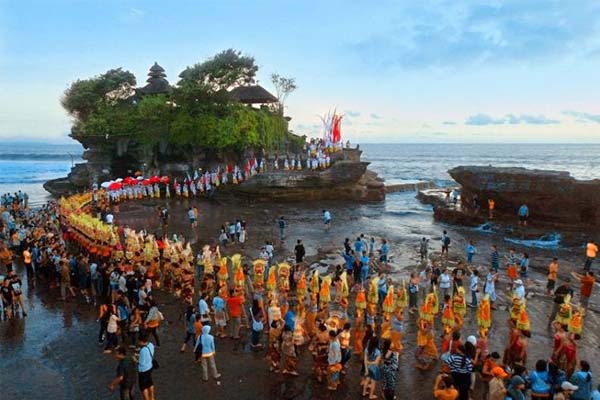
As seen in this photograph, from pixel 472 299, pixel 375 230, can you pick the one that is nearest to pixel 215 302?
pixel 472 299

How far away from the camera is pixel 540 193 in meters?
28.1

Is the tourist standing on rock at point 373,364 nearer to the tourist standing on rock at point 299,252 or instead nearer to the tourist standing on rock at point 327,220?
the tourist standing on rock at point 299,252

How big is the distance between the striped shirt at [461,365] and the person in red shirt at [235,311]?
561 cm

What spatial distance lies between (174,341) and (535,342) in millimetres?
9717

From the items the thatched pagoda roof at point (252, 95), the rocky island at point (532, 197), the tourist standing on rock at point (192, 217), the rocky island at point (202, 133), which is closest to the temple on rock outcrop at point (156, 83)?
the rocky island at point (202, 133)

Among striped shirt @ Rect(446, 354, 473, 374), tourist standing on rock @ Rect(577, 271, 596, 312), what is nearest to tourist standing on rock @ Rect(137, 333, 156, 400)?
striped shirt @ Rect(446, 354, 473, 374)

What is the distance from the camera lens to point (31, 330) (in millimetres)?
12766

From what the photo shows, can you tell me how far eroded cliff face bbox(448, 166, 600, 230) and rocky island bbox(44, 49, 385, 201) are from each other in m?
10.5

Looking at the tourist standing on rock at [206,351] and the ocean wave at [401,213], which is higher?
the tourist standing on rock at [206,351]

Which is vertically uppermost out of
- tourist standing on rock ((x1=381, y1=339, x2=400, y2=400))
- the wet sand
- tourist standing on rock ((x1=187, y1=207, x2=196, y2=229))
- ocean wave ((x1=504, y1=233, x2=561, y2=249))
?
tourist standing on rock ((x1=187, y1=207, x2=196, y2=229))

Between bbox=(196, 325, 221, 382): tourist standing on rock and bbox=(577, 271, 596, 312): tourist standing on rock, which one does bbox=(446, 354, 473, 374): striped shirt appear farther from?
bbox=(577, 271, 596, 312): tourist standing on rock

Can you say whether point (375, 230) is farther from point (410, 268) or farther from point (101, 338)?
point (101, 338)

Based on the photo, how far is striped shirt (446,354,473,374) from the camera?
856 cm

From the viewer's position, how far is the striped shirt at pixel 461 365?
8562 millimetres
